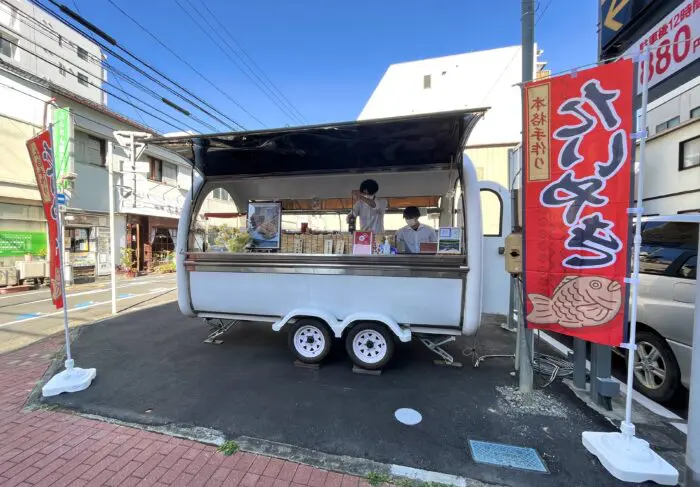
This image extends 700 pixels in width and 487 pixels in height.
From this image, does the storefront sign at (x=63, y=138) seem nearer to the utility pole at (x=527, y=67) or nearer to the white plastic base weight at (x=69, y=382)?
the white plastic base weight at (x=69, y=382)

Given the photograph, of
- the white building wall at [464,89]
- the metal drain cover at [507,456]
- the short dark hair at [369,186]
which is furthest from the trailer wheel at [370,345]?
the white building wall at [464,89]

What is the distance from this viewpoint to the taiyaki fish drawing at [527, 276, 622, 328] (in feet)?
8.77

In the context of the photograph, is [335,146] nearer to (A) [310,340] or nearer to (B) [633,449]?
(A) [310,340]

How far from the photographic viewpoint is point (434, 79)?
2359 cm

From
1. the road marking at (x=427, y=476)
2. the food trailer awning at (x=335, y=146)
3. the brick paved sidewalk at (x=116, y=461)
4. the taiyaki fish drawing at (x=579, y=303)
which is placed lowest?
the brick paved sidewalk at (x=116, y=461)

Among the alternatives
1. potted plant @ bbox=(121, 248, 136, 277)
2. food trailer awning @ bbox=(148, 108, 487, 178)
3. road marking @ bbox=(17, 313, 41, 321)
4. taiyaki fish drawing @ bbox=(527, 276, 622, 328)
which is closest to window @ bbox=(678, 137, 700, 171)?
food trailer awning @ bbox=(148, 108, 487, 178)

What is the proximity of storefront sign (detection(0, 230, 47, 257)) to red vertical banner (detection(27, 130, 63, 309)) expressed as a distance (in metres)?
9.82

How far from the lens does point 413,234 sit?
462 centimetres

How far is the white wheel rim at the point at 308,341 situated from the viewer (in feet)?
13.9

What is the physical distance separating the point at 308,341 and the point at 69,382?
2.75m

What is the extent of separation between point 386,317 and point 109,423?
117 inches

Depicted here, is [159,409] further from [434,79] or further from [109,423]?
[434,79]

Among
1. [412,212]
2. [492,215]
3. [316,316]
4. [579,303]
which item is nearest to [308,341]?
[316,316]

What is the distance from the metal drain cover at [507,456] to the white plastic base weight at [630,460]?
46cm
